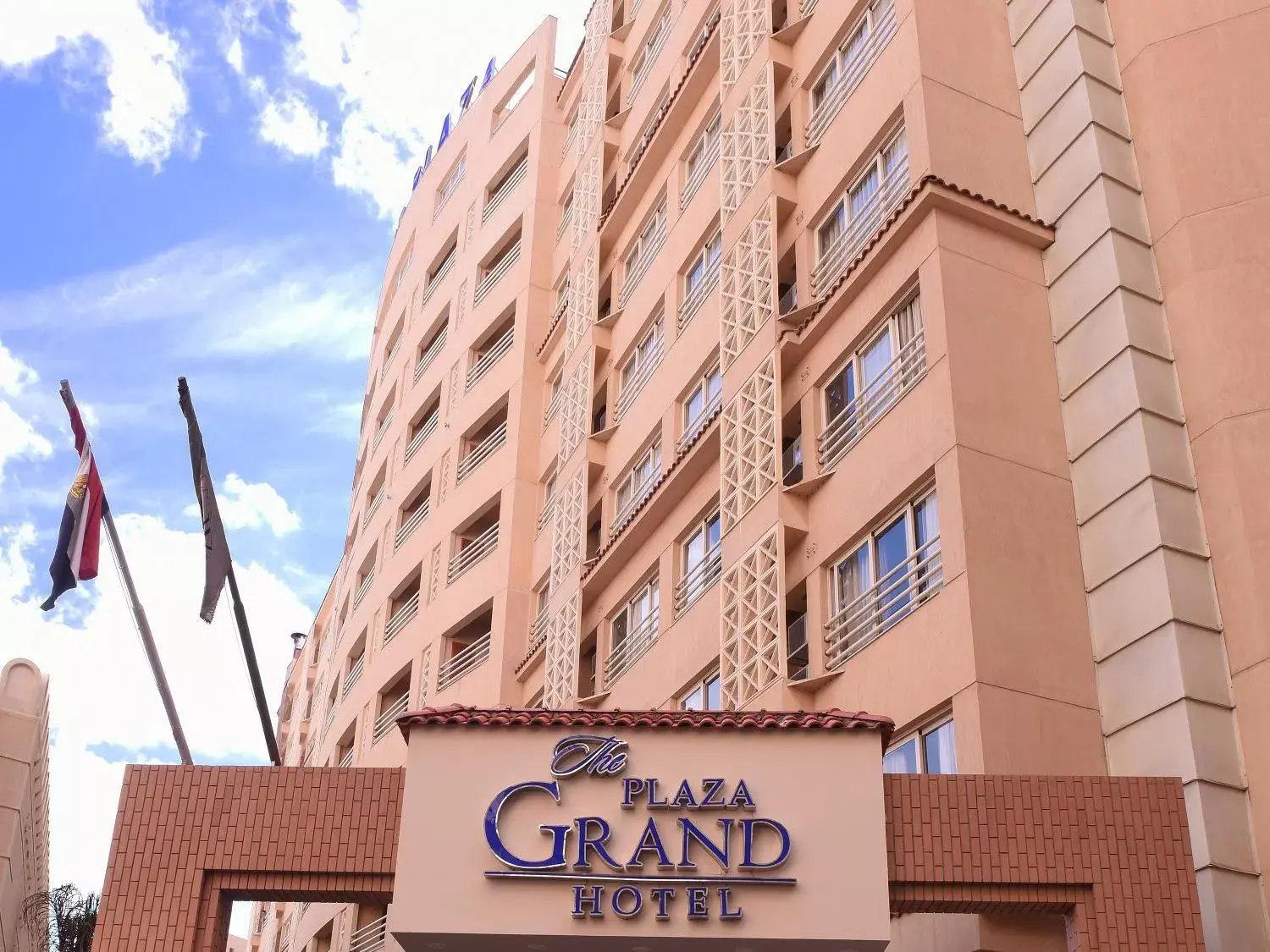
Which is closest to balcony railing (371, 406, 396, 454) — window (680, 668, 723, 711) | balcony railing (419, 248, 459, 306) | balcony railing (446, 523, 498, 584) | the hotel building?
balcony railing (419, 248, 459, 306)

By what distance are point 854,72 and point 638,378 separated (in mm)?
9483

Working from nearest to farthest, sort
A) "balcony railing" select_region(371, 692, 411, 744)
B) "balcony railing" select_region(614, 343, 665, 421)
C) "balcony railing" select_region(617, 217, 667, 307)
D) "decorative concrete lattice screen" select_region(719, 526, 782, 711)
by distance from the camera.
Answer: "decorative concrete lattice screen" select_region(719, 526, 782, 711) < "balcony railing" select_region(614, 343, 665, 421) < "balcony railing" select_region(617, 217, 667, 307) < "balcony railing" select_region(371, 692, 411, 744)

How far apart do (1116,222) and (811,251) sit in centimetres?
616

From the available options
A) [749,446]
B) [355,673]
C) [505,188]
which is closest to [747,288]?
[749,446]

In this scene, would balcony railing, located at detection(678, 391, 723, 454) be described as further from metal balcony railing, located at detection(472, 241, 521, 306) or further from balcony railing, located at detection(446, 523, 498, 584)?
metal balcony railing, located at detection(472, 241, 521, 306)

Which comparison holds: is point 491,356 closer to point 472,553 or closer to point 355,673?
point 472,553

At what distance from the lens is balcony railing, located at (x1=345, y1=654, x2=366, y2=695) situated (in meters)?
42.3

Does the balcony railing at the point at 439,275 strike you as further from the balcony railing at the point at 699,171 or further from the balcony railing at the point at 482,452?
the balcony railing at the point at 699,171

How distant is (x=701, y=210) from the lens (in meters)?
30.0

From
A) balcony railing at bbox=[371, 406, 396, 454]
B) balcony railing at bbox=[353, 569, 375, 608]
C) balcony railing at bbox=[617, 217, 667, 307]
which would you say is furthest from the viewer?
balcony railing at bbox=[371, 406, 396, 454]

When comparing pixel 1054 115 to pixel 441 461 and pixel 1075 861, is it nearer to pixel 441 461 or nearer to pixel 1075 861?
pixel 1075 861

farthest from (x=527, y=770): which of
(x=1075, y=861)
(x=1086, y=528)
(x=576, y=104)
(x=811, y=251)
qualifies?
(x=576, y=104)

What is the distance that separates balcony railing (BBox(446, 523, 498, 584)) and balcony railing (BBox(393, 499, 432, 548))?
102 inches

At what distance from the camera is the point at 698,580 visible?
26.0 m
